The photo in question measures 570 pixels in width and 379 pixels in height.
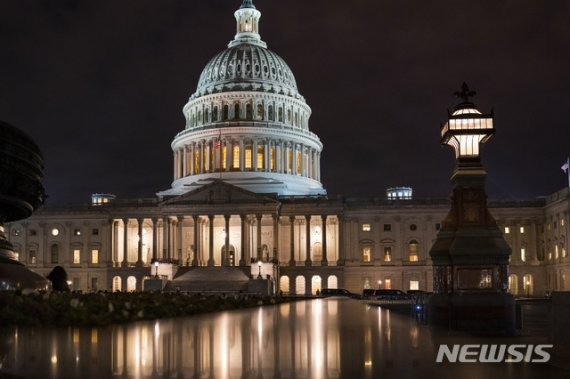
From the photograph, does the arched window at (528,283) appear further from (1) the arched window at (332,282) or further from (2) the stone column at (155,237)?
(2) the stone column at (155,237)

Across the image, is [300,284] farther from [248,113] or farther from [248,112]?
[248,112]

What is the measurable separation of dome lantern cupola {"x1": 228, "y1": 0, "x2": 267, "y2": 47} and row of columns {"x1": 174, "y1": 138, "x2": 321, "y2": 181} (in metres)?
25.5

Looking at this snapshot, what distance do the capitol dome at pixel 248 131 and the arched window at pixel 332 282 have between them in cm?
1767

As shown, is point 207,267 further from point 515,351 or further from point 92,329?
point 515,351

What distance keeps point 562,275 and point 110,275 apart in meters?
68.2

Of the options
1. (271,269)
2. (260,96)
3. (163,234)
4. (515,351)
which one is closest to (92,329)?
(515,351)

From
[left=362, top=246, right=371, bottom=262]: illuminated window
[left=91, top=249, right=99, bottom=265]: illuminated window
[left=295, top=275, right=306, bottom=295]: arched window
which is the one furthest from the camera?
[left=91, top=249, right=99, bottom=265]: illuminated window

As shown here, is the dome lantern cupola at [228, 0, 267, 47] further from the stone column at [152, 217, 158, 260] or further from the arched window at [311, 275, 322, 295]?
the arched window at [311, 275, 322, 295]

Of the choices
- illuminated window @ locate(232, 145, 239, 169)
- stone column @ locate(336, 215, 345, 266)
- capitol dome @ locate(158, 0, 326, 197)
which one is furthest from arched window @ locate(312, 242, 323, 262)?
illuminated window @ locate(232, 145, 239, 169)

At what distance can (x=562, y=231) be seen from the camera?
358 ft

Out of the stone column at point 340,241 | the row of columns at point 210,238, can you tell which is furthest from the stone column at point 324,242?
the stone column at point 340,241

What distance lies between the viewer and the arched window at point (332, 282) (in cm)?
11888

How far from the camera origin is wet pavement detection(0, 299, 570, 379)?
1408cm

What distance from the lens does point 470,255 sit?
2781 cm
